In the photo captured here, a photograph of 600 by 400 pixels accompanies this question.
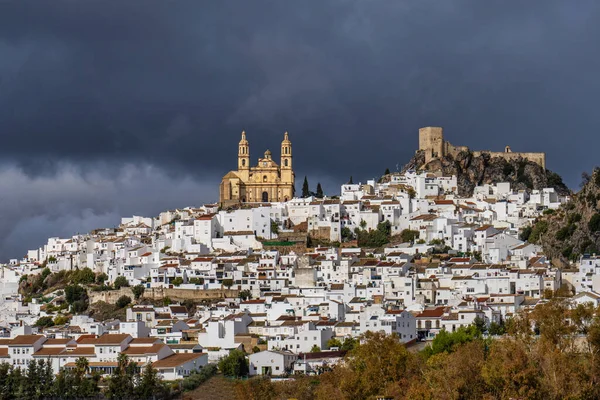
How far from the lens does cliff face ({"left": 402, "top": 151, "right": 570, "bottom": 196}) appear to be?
93.5 metres

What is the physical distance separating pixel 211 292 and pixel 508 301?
1722 centimetres

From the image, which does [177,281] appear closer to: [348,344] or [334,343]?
[334,343]

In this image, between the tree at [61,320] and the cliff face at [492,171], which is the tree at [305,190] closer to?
the cliff face at [492,171]

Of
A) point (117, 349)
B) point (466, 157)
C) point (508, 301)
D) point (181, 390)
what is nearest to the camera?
point (181, 390)

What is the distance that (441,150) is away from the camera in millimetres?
98438

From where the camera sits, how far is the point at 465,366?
42.5 metres

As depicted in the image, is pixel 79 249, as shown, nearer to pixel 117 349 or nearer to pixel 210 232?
pixel 210 232

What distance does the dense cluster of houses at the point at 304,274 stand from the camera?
59062mm

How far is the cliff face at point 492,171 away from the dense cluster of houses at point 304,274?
138 inches

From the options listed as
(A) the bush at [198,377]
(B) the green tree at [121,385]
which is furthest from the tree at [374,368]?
(B) the green tree at [121,385]

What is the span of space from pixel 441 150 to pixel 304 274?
3146 centimetres

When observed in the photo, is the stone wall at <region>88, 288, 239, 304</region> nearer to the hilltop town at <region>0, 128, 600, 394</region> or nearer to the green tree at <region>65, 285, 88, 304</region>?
the hilltop town at <region>0, 128, 600, 394</region>

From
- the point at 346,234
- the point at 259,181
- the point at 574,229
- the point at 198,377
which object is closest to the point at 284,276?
the point at 346,234

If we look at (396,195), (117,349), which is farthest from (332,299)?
(396,195)
